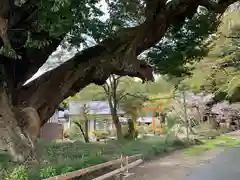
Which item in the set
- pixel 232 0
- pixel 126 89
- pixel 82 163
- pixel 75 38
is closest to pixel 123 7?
pixel 75 38

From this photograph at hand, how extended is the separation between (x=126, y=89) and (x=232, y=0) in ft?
67.5

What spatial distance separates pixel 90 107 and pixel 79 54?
2092 cm

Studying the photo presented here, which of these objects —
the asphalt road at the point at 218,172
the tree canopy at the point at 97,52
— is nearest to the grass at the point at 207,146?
the asphalt road at the point at 218,172

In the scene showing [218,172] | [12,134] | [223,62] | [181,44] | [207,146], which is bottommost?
[218,172]

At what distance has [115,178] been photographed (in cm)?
1132

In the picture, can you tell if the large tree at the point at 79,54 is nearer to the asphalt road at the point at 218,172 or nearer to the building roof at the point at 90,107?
the asphalt road at the point at 218,172

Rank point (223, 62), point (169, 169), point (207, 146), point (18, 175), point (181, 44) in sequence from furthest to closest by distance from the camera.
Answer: point (223, 62)
point (207, 146)
point (169, 169)
point (181, 44)
point (18, 175)

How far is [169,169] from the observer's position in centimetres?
1464

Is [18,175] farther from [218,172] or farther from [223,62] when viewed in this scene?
[223,62]

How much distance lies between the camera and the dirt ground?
41.1 ft

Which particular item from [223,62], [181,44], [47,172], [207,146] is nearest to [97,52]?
[181,44]

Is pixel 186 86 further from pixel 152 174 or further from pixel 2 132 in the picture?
pixel 2 132

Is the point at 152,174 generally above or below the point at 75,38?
below

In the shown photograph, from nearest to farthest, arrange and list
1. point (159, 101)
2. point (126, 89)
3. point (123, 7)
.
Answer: point (123, 7), point (126, 89), point (159, 101)
